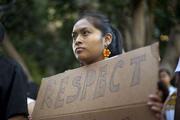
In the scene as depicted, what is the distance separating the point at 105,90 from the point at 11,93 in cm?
61

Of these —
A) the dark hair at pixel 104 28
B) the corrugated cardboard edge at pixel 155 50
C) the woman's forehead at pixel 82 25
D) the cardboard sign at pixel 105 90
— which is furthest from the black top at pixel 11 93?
the corrugated cardboard edge at pixel 155 50

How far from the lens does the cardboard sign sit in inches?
61.0

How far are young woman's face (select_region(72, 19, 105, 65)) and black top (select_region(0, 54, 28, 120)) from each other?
1.70 feet

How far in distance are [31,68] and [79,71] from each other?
49.8 ft

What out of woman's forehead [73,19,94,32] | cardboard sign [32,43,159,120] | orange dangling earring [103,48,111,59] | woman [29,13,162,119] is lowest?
cardboard sign [32,43,159,120]

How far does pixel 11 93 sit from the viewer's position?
Result: 182 cm

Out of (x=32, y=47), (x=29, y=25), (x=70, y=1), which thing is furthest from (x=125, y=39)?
(x=32, y=47)

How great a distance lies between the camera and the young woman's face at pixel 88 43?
7.11 feet

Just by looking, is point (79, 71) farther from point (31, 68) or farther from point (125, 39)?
point (31, 68)

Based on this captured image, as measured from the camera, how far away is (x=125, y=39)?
270 inches

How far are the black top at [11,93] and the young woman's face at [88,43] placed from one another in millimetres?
517

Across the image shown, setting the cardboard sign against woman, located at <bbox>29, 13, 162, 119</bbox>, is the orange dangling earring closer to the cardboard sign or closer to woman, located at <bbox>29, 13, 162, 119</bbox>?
woman, located at <bbox>29, 13, 162, 119</bbox>

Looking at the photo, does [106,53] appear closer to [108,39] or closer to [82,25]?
[108,39]

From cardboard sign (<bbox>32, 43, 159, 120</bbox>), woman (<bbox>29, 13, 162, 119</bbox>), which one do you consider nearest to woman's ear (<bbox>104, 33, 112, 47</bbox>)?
woman (<bbox>29, 13, 162, 119</bbox>)
